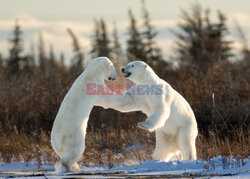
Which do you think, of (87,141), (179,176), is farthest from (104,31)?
(179,176)

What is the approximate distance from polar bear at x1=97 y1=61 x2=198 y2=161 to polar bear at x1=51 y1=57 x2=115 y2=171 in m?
0.28

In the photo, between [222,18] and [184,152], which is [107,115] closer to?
[184,152]

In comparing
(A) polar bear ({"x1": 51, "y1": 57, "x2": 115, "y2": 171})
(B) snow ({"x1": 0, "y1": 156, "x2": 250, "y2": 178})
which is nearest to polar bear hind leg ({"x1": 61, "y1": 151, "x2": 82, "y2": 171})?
(A) polar bear ({"x1": 51, "y1": 57, "x2": 115, "y2": 171})

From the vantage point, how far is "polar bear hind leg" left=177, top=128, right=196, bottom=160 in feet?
21.1

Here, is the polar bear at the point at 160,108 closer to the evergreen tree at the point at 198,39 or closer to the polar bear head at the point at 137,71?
the polar bear head at the point at 137,71

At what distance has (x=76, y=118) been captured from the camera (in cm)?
583

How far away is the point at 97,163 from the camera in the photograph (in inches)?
295

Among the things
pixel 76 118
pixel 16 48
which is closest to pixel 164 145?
pixel 76 118

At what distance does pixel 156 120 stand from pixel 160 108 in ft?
0.80

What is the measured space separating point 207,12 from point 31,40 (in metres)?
19.6

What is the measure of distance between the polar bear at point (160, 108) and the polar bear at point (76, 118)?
0.28 metres

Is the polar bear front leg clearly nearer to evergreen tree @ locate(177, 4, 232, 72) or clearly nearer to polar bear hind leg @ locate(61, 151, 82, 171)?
polar bear hind leg @ locate(61, 151, 82, 171)

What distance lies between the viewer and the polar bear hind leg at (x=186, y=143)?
253 inches

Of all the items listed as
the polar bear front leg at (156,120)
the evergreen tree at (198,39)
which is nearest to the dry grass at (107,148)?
the polar bear front leg at (156,120)
